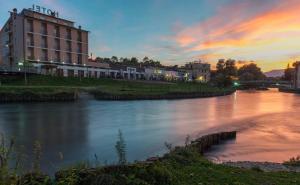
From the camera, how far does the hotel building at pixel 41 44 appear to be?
7788 centimetres

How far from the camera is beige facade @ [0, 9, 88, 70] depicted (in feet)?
258

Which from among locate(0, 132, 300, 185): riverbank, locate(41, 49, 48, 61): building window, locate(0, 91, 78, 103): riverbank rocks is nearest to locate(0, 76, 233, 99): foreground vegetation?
locate(0, 91, 78, 103): riverbank rocks

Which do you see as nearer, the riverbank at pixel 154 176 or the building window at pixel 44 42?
the riverbank at pixel 154 176

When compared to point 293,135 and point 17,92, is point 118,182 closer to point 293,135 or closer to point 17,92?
point 293,135

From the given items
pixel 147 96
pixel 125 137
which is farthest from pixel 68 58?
pixel 125 137

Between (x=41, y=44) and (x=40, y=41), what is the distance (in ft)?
2.60

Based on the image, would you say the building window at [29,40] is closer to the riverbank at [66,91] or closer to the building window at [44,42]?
the building window at [44,42]

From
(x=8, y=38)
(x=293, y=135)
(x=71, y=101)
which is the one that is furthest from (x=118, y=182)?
(x=8, y=38)

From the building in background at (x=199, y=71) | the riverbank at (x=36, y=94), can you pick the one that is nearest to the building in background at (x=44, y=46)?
the riverbank at (x=36, y=94)

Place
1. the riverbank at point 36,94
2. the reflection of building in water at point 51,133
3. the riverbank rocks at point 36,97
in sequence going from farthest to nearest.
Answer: the riverbank at point 36,94 → the riverbank rocks at point 36,97 → the reflection of building in water at point 51,133

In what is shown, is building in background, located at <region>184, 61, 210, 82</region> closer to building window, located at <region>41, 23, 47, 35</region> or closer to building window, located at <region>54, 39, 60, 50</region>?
building window, located at <region>54, 39, 60, 50</region>

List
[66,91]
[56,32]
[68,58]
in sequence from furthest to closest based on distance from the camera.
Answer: [68,58], [56,32], [66,91]

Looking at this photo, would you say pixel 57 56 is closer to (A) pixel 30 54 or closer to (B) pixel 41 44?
(B) pixel 41 44

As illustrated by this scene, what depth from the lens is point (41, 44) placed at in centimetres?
8188
